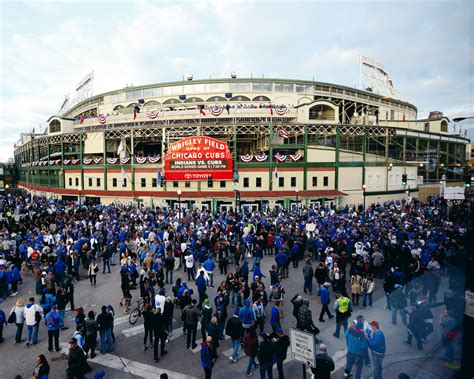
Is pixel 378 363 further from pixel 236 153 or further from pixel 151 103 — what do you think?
pixel 151 103

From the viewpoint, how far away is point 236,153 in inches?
1533

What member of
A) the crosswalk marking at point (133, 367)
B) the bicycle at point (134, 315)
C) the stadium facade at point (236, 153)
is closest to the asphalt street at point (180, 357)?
the crosswalk marking at point (133, 367)

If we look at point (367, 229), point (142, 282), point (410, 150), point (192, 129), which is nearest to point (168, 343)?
point (142, 282)

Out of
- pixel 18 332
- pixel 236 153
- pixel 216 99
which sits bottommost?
pixel 18 332

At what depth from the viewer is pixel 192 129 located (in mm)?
39594

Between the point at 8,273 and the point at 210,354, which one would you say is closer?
the point at 210,354

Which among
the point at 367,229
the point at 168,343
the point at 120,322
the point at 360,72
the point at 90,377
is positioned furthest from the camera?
the point at 360,72

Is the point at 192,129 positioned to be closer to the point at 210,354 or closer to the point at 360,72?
the point at 210,354

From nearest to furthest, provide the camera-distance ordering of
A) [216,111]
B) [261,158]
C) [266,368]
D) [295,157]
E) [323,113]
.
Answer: [266,368]
[261,158]
[295,157]
[216,111]
[323,113]

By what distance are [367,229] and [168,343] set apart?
14987mm

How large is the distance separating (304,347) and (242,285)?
17.5 feet

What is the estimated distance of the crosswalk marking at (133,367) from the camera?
7.93m

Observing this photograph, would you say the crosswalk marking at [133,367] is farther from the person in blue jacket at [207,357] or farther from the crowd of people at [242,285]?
the person in blue jacket at [207,357]

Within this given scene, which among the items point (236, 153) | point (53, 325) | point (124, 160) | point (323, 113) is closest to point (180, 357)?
point (53, 325)
